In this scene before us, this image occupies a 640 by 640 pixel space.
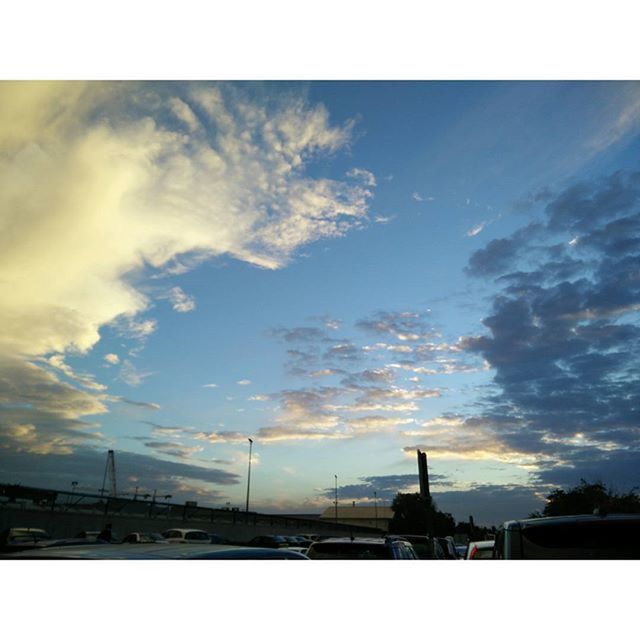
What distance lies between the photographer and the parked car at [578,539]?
14.9 feet

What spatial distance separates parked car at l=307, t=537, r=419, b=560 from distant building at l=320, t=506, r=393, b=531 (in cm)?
11611

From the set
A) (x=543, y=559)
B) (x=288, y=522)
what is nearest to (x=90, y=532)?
(x=288, y=522)

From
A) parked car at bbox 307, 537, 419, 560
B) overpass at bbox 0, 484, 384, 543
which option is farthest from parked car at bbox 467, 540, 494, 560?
overpass at bbox 0, 484, 384, 543

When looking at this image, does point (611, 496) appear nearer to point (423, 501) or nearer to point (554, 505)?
point (554, 505)

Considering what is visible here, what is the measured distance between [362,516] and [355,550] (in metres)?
126

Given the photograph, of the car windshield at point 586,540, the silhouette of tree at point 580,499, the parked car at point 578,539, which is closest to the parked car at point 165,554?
the parked car at point 578,539

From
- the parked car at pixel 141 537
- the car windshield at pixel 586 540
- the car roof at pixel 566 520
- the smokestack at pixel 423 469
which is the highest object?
the smokestack at pixel 423 469

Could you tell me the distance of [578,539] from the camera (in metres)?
4.62

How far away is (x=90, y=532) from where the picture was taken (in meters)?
25.8

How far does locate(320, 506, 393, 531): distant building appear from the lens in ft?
393

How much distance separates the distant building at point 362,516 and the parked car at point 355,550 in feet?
381

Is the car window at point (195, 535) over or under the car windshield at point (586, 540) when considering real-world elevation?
over

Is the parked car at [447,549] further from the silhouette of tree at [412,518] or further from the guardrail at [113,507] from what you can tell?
the silhouette of tree at [412,518]

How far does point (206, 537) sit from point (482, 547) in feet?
59.0
